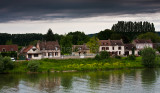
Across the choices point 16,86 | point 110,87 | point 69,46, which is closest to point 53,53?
point 69,46

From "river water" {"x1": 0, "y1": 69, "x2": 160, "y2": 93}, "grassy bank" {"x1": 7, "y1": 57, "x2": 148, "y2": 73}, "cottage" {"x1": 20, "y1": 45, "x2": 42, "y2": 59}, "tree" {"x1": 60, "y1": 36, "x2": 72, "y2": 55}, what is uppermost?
"tree" {"x1": 60, "y1": 36, "x2": 72, "y2": 55}

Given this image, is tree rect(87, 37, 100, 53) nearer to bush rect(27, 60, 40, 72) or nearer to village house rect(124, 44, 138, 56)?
village house rect(124, 44, 138, 56)

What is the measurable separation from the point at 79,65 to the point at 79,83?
783 inches

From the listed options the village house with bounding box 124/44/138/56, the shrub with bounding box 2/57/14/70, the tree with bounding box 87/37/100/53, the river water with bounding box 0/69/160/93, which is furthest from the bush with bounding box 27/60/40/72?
the village house with bounding box 124/44/138/56

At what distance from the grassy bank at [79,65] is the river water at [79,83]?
3954 mm

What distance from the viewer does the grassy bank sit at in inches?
2716

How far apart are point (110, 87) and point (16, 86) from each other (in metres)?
15.9

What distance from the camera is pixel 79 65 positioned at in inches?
2852

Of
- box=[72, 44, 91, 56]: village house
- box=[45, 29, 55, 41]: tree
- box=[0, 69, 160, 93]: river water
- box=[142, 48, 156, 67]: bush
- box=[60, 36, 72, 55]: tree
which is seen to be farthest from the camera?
box=[45, 29, 55, 41]: tree

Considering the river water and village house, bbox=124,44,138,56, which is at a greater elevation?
village house, bbox=124,44,138,56

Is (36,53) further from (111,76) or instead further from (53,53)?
(111,76)

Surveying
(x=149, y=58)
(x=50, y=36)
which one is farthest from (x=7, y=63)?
(x=50, y=36)

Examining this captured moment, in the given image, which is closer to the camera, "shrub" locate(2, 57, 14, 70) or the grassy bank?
"shrub" locate(2, 57, 14, 70)

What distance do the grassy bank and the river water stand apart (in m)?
3.95
